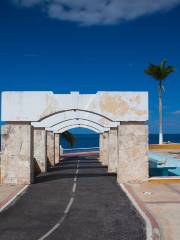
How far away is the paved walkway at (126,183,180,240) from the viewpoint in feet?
33.2

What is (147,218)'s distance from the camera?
37.0 feet

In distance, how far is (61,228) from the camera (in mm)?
10336

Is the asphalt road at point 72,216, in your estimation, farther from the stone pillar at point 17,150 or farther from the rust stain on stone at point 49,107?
the rust stain on stone at point 49,107

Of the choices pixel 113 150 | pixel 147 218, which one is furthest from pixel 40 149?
pixel 147 218

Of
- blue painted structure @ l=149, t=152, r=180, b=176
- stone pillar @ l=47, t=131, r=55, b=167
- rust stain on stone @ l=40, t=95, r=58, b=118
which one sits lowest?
blue painted structure @ l=149, t=152, r=180, b=176

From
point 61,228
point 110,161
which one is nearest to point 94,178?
point 110,161

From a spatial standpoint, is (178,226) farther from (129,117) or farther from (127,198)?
(129,117)

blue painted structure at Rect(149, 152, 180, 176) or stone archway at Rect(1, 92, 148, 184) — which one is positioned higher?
stone archway at Rect(1, 92, 148, 184)

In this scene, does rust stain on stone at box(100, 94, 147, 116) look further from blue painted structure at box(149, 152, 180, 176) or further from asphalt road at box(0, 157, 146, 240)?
blue painted structure at box(149, 152, 180, 176)

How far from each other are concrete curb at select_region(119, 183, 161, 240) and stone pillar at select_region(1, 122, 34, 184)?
6120 mm

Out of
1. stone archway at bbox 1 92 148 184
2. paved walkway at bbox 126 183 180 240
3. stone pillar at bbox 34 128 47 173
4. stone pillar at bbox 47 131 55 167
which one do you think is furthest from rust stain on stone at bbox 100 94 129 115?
stone pillar at bbox 47 131 55 167

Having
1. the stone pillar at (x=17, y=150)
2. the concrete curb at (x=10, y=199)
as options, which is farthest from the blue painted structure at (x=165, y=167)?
the concrete curb at (x=10, y=199)

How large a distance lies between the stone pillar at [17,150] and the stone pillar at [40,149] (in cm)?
741

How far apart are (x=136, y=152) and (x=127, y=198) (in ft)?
15.6
